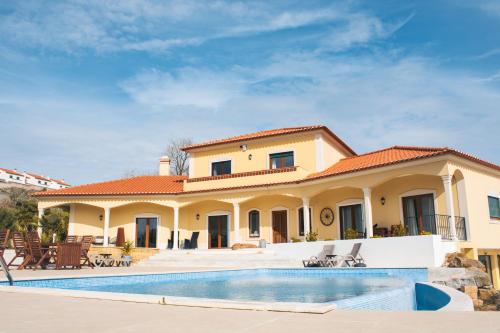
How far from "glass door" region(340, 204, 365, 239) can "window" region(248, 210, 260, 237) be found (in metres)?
4.85

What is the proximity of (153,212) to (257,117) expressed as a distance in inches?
430

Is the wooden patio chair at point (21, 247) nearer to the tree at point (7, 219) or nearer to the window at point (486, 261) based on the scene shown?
the window at point (486, 261)

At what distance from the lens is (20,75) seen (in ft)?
49.1

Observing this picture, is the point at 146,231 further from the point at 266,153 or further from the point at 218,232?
the point at 266,153

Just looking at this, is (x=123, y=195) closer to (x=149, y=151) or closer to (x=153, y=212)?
(x=153, y=212)

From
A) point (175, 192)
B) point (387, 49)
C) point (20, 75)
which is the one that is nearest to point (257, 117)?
point (175, 192)

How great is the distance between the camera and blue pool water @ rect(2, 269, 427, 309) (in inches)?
316

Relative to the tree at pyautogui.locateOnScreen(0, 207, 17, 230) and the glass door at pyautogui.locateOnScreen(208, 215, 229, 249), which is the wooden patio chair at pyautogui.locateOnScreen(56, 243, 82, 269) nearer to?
the glass door at pyautogui.locateOnScreen(208, 215, 229, 249)

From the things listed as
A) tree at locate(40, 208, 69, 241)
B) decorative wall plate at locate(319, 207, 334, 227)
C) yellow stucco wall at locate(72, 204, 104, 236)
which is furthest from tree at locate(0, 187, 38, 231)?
decorative wall plate at locate(319, 207, 334, 227)

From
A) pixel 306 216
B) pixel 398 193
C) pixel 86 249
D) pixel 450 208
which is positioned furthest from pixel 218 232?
pixel 450 208

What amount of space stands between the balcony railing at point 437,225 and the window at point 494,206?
100 inches

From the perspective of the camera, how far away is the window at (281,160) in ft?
73.1

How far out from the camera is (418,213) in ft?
54.9

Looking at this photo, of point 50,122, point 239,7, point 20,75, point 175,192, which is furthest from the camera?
point 175,192
